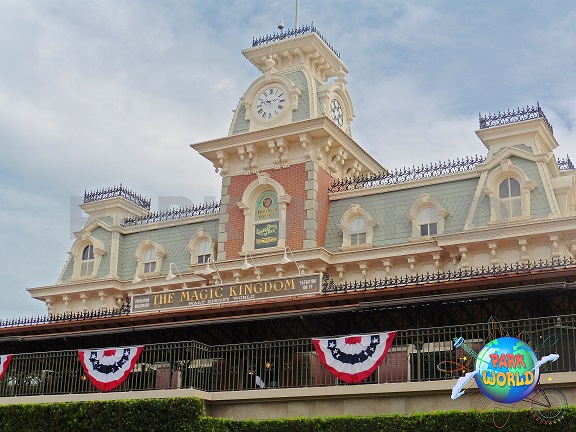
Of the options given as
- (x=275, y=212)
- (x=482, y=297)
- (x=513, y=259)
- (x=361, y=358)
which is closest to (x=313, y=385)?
(x=361, y=358)

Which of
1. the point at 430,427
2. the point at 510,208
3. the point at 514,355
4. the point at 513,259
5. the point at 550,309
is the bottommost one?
the point at 430,427

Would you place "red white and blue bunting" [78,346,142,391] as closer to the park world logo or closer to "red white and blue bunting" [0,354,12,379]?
"red white and blue bunting" [0,354,12,379]

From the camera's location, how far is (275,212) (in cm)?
3541

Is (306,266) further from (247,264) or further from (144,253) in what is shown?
(144,253)

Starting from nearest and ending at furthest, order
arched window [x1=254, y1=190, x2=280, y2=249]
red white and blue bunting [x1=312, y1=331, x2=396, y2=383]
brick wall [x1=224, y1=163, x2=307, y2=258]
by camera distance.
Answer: red white and blue bunting [x1=312, y1=331, x2=396, y2=383], brick wall [x1=224, y1=163, x2=307, y2=258], arched window [x1=254, y1=190, x2=280, y2=249]

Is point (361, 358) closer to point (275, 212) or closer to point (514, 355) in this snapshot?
point (514, 355)

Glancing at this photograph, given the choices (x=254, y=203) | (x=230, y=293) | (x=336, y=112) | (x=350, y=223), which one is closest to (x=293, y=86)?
(x=336, y=112)

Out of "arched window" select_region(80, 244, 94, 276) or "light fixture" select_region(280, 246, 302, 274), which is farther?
"arched window" select_region(80, 244, 94, 276)

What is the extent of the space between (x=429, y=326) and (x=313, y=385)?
3442mm

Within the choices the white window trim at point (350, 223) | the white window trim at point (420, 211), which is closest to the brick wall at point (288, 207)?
the white window trim at point (350, 223)

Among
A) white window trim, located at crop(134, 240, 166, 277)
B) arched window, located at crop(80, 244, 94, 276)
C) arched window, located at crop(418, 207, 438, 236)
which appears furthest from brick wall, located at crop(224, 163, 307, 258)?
arched window, located at crop(80, 244, 94, 276)

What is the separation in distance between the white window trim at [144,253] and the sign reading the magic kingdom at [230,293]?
7339 millimetres

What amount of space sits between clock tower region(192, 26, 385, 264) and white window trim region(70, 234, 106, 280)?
7047mm

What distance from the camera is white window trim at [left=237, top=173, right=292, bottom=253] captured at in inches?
1374
